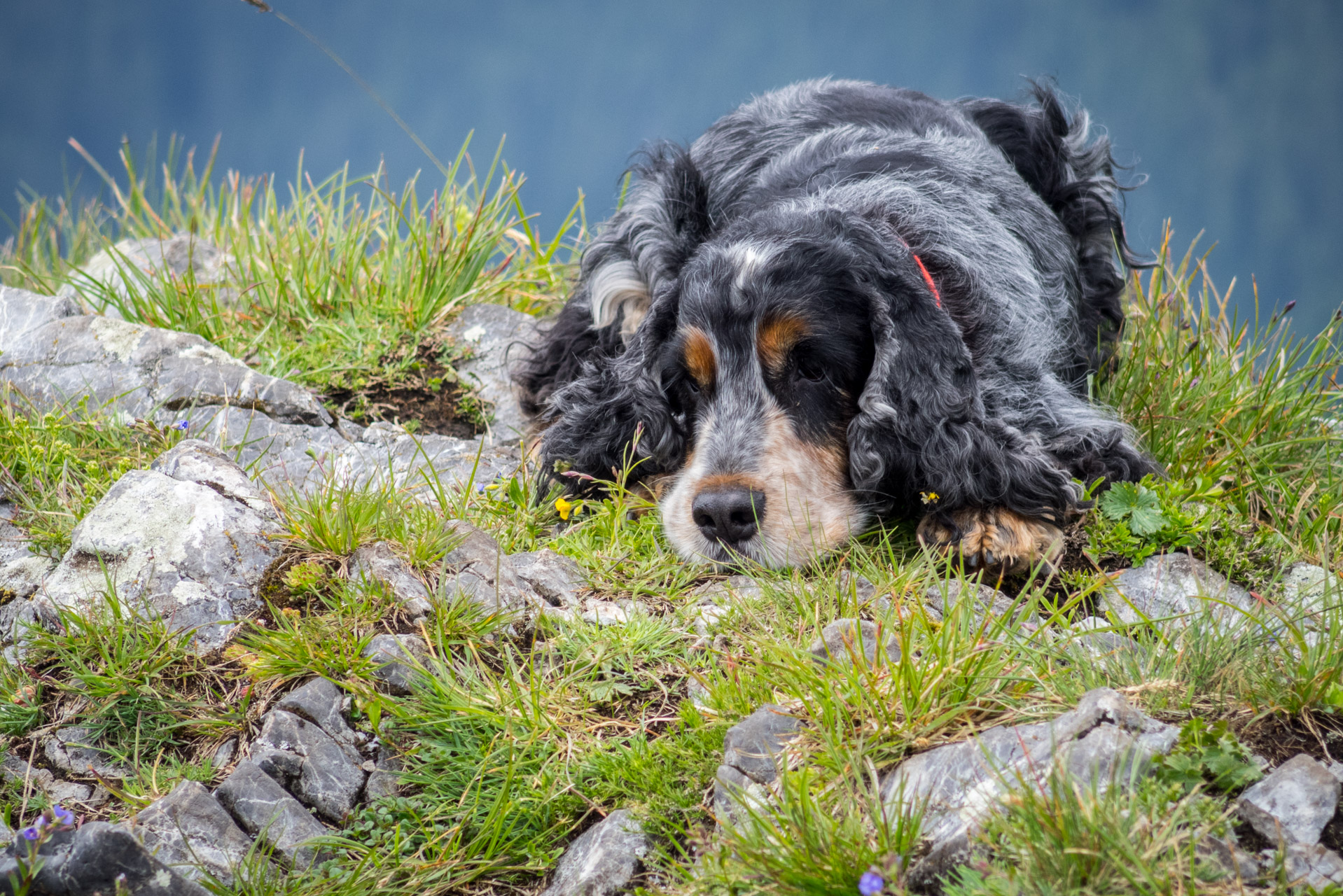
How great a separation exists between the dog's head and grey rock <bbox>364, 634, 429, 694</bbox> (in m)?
1.07

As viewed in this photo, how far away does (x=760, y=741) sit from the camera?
2.77 m

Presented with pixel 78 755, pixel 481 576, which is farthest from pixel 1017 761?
pixel 78 755

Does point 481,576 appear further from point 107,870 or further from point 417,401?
Answer: point 417,401

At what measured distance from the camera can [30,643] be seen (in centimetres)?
331

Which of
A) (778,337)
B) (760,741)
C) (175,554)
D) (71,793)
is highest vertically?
(778,337)

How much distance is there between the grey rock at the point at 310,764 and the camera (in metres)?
2.95

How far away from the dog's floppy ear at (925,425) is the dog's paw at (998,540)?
0.16 ft

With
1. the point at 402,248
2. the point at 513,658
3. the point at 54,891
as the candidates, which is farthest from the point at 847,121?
the point at 54,891

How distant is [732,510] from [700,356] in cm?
67

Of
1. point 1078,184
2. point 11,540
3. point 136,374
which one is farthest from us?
point 1078,184

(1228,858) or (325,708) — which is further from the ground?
(1228,858)

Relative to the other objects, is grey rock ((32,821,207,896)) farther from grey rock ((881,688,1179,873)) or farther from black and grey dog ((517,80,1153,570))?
black and grey dog ((517,80,1153,570))

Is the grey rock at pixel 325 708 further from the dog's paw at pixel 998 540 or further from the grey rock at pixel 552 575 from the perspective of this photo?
the dog's paw at pixel 998 540

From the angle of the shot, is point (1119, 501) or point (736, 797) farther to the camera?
point (1119, 501)
